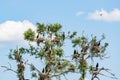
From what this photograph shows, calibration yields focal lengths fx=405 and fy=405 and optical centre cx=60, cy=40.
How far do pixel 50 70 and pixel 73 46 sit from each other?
3.82 metres

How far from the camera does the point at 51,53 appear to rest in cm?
3891

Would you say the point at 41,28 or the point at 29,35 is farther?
the point at 41,28

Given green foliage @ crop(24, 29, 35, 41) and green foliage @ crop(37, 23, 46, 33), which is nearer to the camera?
green foliage @ crop(24, 29, 35, 41)

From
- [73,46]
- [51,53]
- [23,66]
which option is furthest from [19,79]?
[73,46]

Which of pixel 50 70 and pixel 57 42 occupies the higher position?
pixel 57 42

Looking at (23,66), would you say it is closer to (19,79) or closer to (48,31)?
(19,79)

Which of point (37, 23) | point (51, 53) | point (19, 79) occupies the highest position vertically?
point (37, 23)

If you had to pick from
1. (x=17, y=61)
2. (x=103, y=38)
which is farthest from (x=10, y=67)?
(x=103, y=38)

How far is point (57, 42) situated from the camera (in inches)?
1563

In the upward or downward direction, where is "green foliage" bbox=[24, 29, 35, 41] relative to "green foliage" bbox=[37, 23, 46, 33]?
downward

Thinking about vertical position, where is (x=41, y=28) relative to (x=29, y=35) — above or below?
above

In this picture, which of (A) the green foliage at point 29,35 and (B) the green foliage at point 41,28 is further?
(B) the green foliage at point 41,28

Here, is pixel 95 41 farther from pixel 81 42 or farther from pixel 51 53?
pixel 51 53

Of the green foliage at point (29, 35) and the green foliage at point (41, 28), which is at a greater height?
the green foliage at point (41, 28)
